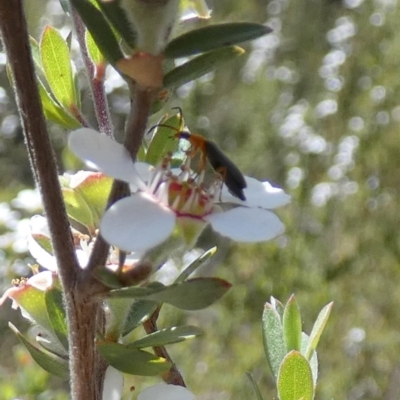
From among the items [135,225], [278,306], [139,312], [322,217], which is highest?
[135,225]

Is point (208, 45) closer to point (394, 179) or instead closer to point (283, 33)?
point (394, 179)

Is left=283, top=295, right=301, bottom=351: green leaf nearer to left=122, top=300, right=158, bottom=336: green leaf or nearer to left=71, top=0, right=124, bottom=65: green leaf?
left=122, top=300, right=158, bottom=336: green leaf

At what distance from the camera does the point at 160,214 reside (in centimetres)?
36

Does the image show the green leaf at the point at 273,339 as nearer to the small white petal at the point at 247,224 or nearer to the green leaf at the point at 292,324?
the green leaf at the point at 292,324

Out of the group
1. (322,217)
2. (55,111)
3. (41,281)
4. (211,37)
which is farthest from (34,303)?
(322,217)

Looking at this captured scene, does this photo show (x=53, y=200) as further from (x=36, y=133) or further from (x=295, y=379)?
(x=295, y=379)

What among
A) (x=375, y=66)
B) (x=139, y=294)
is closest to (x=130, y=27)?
(x=139, y=294)

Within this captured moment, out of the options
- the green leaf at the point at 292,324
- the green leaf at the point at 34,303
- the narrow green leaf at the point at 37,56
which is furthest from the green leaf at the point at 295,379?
the narrow green leaf at the point at 37,56

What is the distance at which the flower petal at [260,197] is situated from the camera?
0.41m

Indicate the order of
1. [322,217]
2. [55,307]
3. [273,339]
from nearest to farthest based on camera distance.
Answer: [55,307] → [273,339] → [322,217]

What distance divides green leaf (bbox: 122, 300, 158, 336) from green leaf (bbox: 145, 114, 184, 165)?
0.09 m

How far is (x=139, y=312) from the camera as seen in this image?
460 mm

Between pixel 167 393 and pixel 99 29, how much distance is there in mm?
239

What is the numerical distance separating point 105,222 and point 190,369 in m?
2.29
